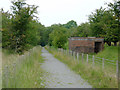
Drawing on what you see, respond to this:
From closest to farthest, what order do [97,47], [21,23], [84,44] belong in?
1. [21,23]
2. [84,44]
3. [97,47]

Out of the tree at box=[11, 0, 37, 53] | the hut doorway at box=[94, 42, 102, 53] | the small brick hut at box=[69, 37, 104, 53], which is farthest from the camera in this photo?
the hut doorway at box=[94, 42, 102, 53]

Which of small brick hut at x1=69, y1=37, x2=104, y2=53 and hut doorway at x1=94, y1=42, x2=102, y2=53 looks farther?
hut doorway at x1=94, y1=42, x2=102, y2=53

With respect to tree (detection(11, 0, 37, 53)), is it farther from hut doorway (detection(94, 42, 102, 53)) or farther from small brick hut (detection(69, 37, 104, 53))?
hut doorway (detection(94, 42, 102, 53))

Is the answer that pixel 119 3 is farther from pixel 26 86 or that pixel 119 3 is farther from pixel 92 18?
pixel 92 18

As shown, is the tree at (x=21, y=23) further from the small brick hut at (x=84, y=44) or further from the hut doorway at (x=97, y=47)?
the hut doorway at (x=97, y=47)

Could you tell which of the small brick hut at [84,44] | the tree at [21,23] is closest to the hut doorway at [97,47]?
the small brick hut at [84,44]

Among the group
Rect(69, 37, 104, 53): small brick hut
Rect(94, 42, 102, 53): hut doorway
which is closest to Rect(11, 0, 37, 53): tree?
Rect(69, 37, 104, 53): small brick hut

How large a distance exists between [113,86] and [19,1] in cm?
934

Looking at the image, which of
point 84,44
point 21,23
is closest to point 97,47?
point 84,44

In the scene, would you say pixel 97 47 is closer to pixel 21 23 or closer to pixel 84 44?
pixel 84 44

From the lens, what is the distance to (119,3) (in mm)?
22000

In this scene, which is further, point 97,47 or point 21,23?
point 97,47

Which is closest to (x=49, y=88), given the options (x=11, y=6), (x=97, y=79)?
(x=97, y=79)

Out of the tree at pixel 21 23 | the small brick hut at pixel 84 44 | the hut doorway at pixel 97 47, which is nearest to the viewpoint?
the tree at pixel 21 23
